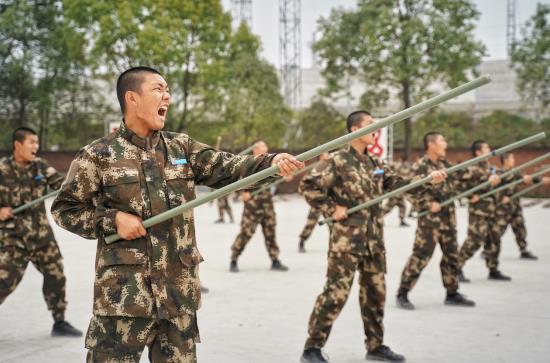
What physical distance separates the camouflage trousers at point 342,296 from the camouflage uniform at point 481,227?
4379 millimetres

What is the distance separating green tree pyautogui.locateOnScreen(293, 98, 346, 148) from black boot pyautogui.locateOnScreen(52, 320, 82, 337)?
32967mm

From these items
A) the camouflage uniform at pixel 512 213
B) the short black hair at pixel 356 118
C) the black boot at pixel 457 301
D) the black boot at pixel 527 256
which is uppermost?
the short black hair at pixel 356 118

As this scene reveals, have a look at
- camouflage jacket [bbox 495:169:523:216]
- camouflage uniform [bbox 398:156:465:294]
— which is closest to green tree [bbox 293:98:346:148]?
camouflage jacket [bbox 495:169:523:216]

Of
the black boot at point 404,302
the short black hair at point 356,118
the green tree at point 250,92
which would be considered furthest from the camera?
the green tree at point 250,92

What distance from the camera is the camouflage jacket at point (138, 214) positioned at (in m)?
3.73

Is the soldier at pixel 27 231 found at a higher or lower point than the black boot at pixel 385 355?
higher

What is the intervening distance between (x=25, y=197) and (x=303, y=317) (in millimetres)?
3033

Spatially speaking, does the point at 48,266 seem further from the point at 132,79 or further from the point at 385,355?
the point at 132,79

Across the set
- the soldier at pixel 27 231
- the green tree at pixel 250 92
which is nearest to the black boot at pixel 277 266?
the soldier at pixel 27 231

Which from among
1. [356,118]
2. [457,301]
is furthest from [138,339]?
[457,301]

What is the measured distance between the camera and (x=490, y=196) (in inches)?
412

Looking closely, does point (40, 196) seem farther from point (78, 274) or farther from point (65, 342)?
point (78, 274)

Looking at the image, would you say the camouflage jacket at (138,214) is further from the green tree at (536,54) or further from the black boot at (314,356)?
the green tree at (536,54)

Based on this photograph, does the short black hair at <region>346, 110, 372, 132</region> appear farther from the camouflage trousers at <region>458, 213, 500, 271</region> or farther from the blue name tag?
A: the camouflage trousers at <region>458, 213, 500, 271</region>
